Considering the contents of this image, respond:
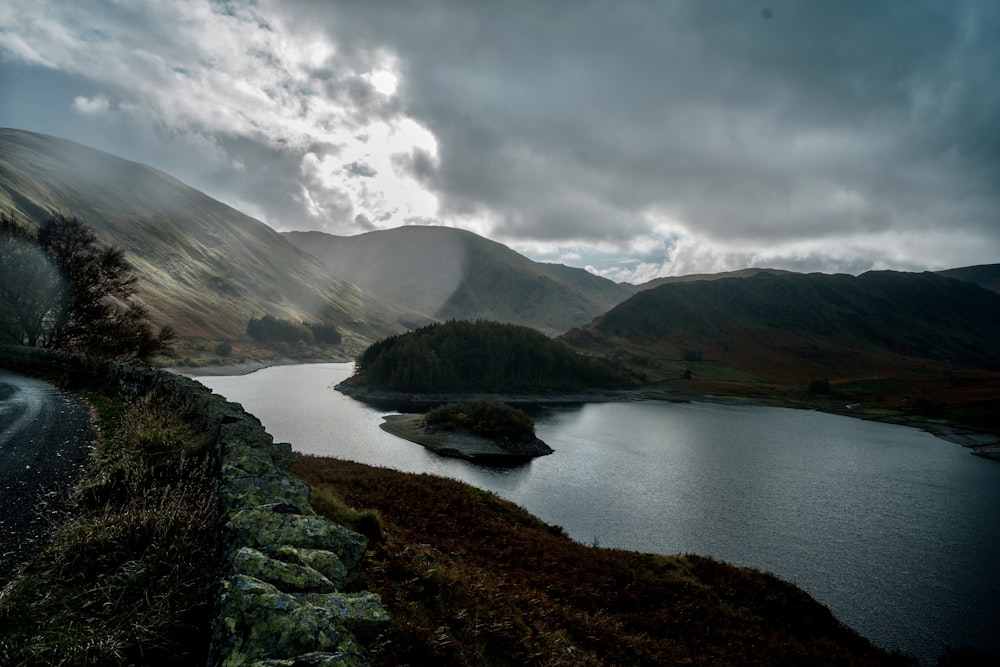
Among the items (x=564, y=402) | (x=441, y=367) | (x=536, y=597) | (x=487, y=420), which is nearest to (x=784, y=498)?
(x=487, y=420)

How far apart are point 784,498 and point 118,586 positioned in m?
80.7

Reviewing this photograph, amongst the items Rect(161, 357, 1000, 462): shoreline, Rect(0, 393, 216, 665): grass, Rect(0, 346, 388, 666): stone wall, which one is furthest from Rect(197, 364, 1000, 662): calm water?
Rect(0, 393, 216, 665): grass

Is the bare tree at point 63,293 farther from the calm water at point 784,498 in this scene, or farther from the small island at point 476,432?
the small island at point 476,432

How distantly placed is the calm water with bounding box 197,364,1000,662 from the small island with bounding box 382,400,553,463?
15.5ft

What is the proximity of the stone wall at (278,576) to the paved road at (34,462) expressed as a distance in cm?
337

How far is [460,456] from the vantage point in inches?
3386

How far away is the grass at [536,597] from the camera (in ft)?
34.7

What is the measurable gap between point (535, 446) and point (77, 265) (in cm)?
7468

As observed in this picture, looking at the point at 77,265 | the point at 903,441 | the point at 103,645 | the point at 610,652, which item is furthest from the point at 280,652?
the point at 903,441

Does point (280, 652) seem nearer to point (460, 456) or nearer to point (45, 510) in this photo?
point (45, 510)

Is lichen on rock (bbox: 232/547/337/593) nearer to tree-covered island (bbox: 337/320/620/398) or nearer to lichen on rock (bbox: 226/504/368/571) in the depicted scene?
lichen on rock (bbox: 226/504/368/571)

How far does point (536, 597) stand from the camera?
1564cm

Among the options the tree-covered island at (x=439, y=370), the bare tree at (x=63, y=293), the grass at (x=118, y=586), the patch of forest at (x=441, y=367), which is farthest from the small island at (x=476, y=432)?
the grass at (x=118, y=586)

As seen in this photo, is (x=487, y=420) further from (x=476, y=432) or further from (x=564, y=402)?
(x=564, y=402)
